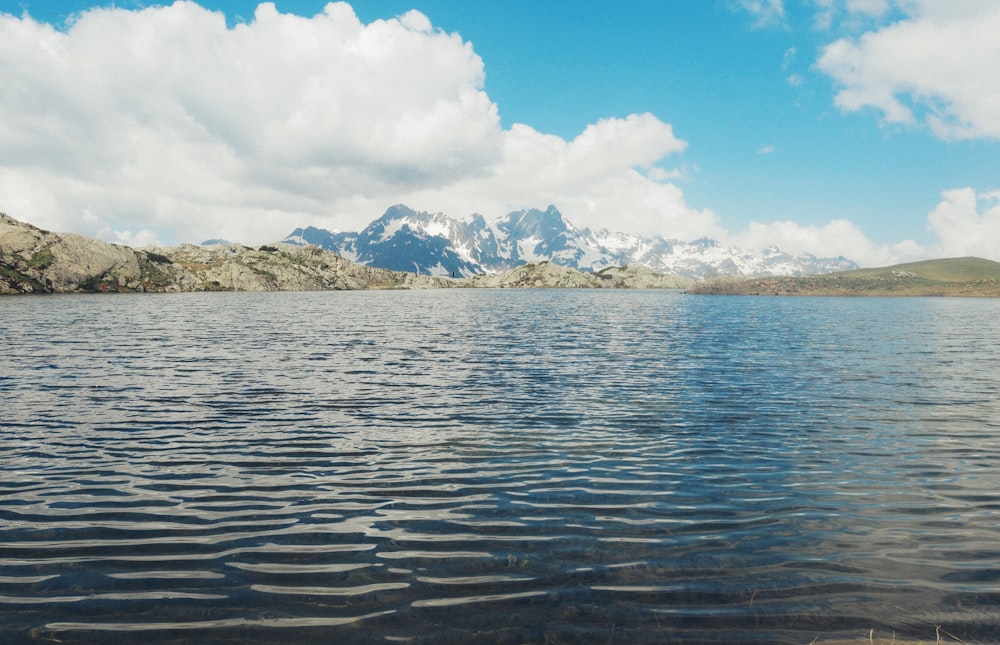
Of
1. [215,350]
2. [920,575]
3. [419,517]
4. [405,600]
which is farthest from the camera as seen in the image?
[215,350]

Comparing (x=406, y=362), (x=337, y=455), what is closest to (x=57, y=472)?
(x=337, y=455)

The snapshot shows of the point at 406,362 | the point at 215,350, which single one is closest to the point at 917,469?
the point at 406,362

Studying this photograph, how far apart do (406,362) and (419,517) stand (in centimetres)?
3239

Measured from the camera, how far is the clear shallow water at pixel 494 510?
10758 millimetres

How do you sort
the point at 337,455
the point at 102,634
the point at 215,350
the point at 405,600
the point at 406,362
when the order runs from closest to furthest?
1. the point at 102,634
2. the point at 405,600
3. the point at 337,455
4. the point at 406,362
5. the point at 215,350

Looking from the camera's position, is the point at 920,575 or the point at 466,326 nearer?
the point at 920,575

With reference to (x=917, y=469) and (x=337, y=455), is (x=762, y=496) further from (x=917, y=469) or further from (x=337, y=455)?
(x=337, y=455)

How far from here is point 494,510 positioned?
52.9 feet

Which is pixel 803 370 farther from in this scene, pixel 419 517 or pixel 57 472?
pixel 57 472

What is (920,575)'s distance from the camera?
40.8ft

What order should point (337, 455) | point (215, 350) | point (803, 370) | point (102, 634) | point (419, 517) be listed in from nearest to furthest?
point (102, 634) < point (419, 517) < point (337, 455) < point (803, 370) < point (215, 350)

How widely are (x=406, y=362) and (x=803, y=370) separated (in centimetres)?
3330

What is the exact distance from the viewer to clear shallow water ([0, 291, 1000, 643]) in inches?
424

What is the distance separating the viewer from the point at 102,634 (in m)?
9.98
